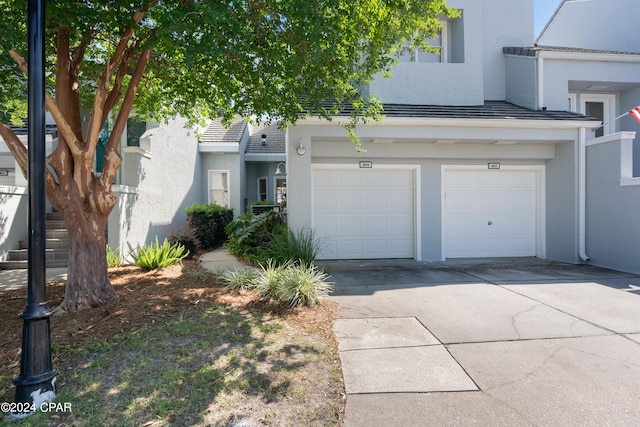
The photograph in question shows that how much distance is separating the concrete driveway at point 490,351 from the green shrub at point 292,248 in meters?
0.95

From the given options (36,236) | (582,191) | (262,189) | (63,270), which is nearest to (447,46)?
(582,191)

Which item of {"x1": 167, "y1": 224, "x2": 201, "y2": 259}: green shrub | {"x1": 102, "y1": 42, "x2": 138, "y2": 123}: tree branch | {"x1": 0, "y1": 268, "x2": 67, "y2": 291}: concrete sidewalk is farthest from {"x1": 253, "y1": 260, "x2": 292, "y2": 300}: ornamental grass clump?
{"x1": 167, "y1": 224, "x2": 201, "y2": 259}: green shrub

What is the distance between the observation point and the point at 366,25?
496 centimetres

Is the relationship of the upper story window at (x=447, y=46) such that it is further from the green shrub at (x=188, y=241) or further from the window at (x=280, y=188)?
the window at (x=280, y=188)

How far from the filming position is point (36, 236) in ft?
8.95

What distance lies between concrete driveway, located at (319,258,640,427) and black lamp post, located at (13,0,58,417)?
8.34 ft

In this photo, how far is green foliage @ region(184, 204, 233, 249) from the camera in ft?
34.4

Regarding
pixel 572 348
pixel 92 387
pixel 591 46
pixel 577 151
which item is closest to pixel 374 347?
pixel 572 348

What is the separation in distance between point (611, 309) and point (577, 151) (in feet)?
17.2

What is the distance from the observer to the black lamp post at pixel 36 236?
2680 mm

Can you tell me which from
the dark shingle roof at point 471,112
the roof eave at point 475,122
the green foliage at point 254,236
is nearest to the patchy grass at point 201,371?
the green foliage at point 254,236

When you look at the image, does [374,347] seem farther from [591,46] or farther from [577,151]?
[591,46]

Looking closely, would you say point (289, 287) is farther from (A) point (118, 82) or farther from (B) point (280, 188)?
(B) point (280, 188)

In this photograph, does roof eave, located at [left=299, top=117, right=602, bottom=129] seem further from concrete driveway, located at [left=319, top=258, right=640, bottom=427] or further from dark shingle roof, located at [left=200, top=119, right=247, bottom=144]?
dark shingle roof, located at [left=200, top=119, right=247, bottom=144]
